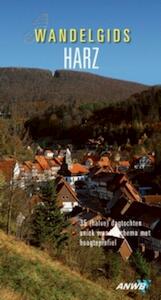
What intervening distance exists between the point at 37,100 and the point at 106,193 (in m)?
120

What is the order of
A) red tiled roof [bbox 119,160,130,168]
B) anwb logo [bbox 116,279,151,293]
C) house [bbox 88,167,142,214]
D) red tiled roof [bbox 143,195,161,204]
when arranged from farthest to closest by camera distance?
red tiled roof [bbox 119,160,130,168] < house [bbox 88,167,142,214] < red tiled roof [bbox 143,195,161,204] < anwb logo [bbox 116,279,151,293]

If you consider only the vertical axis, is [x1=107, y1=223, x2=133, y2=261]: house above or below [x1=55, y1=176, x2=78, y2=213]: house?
below

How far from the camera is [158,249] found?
28922 mm

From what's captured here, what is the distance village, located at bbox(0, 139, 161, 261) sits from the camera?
86.6ft

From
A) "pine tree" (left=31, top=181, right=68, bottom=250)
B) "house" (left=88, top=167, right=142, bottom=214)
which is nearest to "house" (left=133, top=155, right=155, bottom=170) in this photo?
"house" (left=88, top=167, right=142, bottom=214)

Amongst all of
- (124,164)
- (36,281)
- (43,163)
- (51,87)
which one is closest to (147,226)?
(36,281)

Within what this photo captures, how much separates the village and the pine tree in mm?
852

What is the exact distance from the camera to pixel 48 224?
68.0ft

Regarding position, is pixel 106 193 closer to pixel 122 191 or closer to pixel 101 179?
pixel 101 179

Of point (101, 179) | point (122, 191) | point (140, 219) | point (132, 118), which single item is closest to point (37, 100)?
point (132, 118)

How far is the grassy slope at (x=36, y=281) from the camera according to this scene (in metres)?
9.47

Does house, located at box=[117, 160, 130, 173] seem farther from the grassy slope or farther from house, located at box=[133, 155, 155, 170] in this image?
the grassy slope

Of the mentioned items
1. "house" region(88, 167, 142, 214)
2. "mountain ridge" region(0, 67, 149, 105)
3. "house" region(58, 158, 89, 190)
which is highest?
"mountain ridge" region(0, 67, 149, 105)

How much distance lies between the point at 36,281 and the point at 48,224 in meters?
10.3
